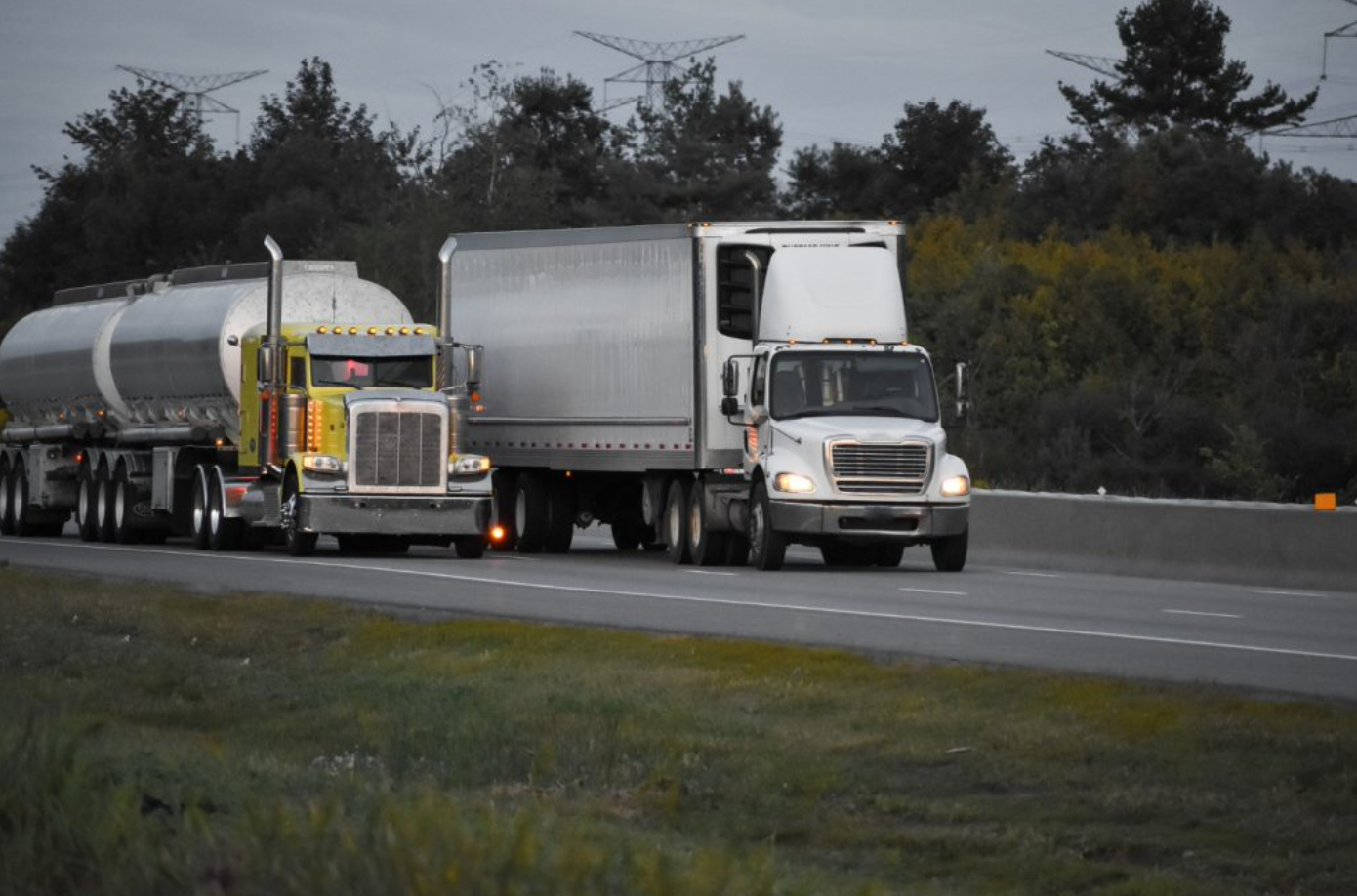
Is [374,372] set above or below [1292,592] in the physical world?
above

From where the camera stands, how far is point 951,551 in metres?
29.1

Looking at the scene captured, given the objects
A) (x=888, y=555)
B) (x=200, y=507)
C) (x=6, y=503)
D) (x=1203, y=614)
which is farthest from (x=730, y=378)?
(x=6, y=503)

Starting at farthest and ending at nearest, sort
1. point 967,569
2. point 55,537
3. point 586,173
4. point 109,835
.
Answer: point 586,173, point 55,537, point 967,569, point 109,835

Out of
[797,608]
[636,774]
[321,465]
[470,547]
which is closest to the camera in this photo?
[636,774]

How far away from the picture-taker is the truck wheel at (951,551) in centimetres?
2905

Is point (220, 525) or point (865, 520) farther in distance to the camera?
point (220, 525)

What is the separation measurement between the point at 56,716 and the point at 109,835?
445 cm

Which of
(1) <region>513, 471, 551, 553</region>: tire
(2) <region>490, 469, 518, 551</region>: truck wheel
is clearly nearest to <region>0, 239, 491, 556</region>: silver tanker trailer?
(2) <region>490, 469, 518, 551</region>: truck wheel

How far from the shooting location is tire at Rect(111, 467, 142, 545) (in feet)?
120

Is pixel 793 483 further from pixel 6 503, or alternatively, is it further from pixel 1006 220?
pixel 1006 220

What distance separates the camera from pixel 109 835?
24.0ft

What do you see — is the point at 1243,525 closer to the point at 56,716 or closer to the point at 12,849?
the point at 56,716

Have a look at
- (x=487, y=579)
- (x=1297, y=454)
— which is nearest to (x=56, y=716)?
(x=487, y=579)

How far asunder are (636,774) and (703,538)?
17.8 meters
